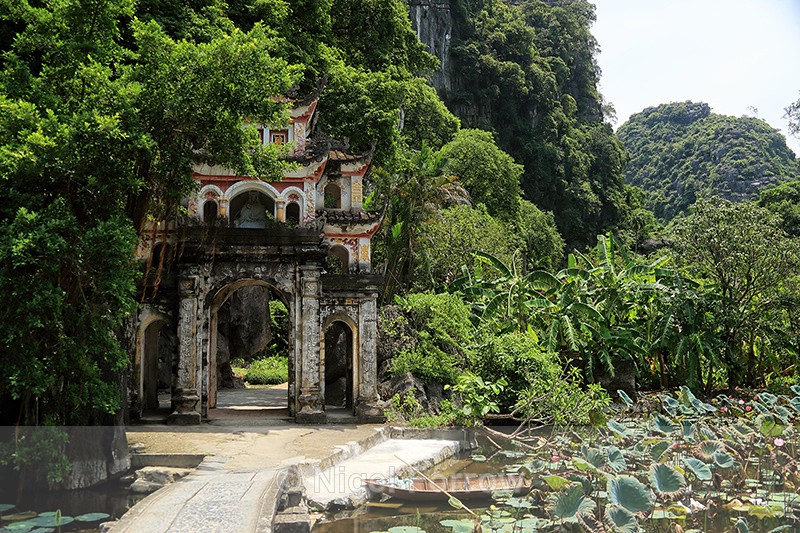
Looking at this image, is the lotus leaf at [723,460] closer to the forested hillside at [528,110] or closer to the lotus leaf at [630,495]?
the lotus leaf at [630,495]

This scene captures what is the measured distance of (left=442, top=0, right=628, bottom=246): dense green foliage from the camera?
55.7m

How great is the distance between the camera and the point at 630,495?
5617 mm

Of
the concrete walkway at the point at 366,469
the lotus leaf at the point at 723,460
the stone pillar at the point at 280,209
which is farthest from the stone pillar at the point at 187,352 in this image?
the lotus leaf at the point at 723,460

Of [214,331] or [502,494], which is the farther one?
[214,331]

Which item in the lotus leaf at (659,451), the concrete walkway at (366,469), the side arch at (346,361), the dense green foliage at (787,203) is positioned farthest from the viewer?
the dense green foliage at (787,203)

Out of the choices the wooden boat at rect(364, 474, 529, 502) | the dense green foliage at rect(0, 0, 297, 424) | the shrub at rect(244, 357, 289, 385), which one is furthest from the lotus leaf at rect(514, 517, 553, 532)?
the shrub at rect(244, 357, 289, 385)

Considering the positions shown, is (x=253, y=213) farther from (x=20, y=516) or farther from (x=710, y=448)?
(x=710, y=448)

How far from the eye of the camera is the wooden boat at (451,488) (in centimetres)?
886

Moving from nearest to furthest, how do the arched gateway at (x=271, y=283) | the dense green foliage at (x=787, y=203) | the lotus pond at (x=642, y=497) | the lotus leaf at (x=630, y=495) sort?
1. the lotus leaf at (x=630, y=495)
2. the lotus pond at (x=642, y=497)
3. the arched gateway at (x=271, y=283)
4. the dense green foliage at (x=787, y=203)

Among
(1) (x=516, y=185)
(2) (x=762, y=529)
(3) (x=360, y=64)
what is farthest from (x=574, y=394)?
(1) (x=516, y=185)

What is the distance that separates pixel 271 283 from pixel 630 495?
33.4 ft

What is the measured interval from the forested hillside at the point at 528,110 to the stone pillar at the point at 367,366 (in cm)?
4091

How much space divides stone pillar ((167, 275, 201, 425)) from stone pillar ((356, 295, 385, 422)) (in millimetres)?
3383

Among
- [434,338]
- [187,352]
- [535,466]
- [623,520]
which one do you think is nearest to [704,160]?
[434,338]
